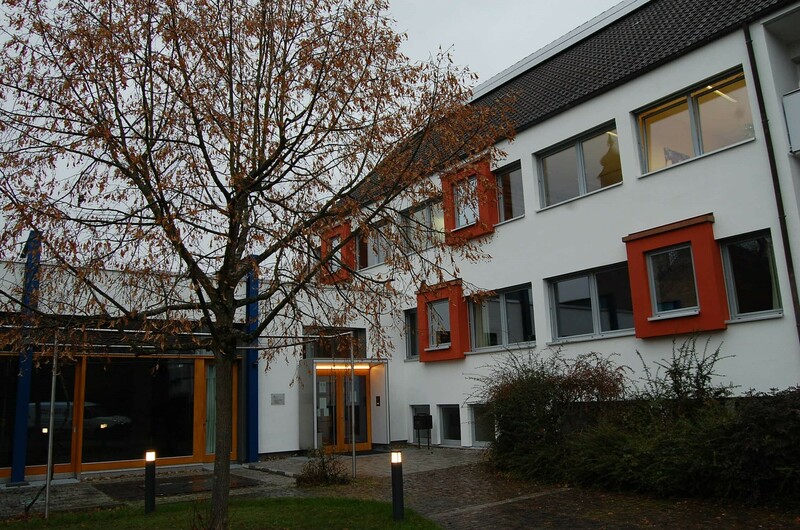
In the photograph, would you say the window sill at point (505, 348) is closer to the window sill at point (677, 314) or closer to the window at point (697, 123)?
the window sill at point (677, 314)

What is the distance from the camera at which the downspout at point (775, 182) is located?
36.4 feet

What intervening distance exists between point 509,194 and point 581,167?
8.04 ft

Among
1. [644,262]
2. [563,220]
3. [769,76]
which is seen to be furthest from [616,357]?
[769,76]

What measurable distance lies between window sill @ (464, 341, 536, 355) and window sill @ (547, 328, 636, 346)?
25.2 inches

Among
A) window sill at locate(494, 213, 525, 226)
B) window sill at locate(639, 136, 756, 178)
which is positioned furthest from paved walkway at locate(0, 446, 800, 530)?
window sill at locate(639, 136, 756, 178)

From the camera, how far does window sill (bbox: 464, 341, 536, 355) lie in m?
16.3

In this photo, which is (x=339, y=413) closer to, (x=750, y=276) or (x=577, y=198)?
(x=577, y=198)

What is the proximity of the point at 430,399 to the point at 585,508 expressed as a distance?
10119mm

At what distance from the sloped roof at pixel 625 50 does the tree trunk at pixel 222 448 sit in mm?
7546

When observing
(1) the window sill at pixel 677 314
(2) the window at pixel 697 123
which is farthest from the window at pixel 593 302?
(2) the window at pixel 697 123

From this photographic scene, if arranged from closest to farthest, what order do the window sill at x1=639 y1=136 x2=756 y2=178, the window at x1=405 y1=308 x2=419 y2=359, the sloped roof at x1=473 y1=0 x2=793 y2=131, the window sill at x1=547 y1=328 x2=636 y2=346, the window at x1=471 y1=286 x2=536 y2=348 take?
1. the window sill at x1=639 y1=136 x2=756 y2=178
2. the sloped roof at x1=473 y1=0 x2=793 y2=131
3. the window sill at x1=547 y1=328 x2=636 y2=346
4. the window at x1=471 y1=286 x2=536 y2=348
5. the window at x1=405 y1=308 x2=419 y2=359

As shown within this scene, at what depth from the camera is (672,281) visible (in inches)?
521

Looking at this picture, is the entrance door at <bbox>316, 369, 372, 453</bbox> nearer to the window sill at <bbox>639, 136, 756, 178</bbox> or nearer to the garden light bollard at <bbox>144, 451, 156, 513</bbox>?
the garden light bollard at <bbox>144, 451, 156, 513</bbox>

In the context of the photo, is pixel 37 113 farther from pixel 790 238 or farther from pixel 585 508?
pixel 790 238
